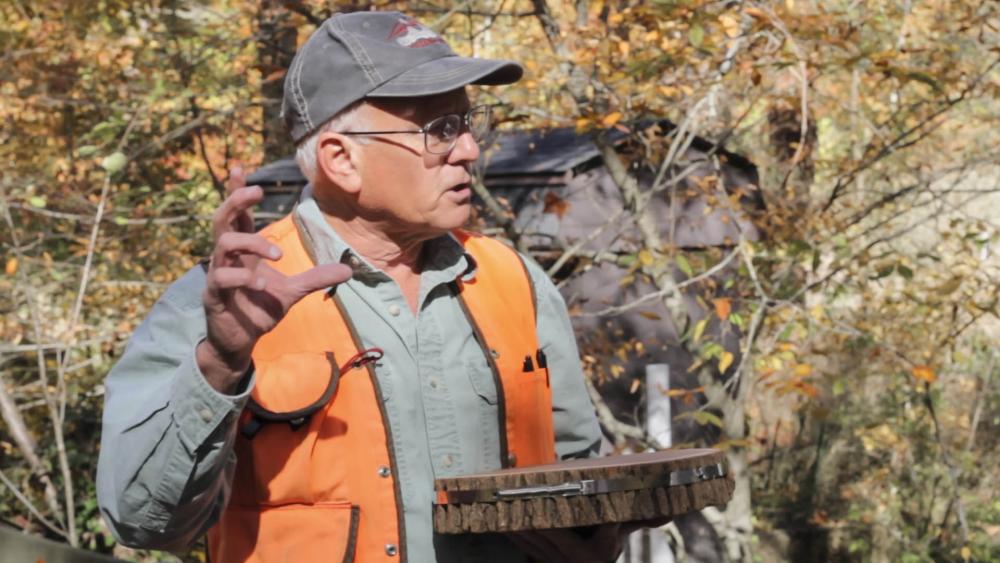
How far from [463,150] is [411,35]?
26cm

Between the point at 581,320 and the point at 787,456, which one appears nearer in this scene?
the point at 581,320

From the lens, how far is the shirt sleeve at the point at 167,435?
7.46ft

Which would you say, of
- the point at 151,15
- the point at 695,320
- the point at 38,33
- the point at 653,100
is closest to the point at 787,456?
the point at 695,320

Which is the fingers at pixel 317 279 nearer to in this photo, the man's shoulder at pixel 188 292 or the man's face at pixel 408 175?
the man's shoulder at pixel 188 292

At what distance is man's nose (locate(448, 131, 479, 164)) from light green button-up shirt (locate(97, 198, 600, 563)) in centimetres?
21

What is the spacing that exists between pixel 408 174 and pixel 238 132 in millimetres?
6488

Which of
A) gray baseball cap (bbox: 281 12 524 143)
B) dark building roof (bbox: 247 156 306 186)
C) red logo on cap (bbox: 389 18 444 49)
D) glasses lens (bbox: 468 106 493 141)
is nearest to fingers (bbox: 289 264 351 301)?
gray baseball cap (bbox: 281 12 524 143)

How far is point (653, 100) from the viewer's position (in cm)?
675

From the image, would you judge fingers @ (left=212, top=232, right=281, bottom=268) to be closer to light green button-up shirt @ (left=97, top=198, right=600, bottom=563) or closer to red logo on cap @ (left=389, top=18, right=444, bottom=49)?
light green button-up shirt @ (left=97, top=198, right=600, bottom=563)

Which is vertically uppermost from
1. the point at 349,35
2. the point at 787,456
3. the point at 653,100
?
Result: the point at 653,100

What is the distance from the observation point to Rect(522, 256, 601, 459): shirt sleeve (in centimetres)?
304

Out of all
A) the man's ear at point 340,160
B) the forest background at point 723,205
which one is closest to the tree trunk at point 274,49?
the forest background at point 723,205

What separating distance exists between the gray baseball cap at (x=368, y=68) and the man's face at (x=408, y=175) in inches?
2.1

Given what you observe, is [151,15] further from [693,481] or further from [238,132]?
[693,481]
